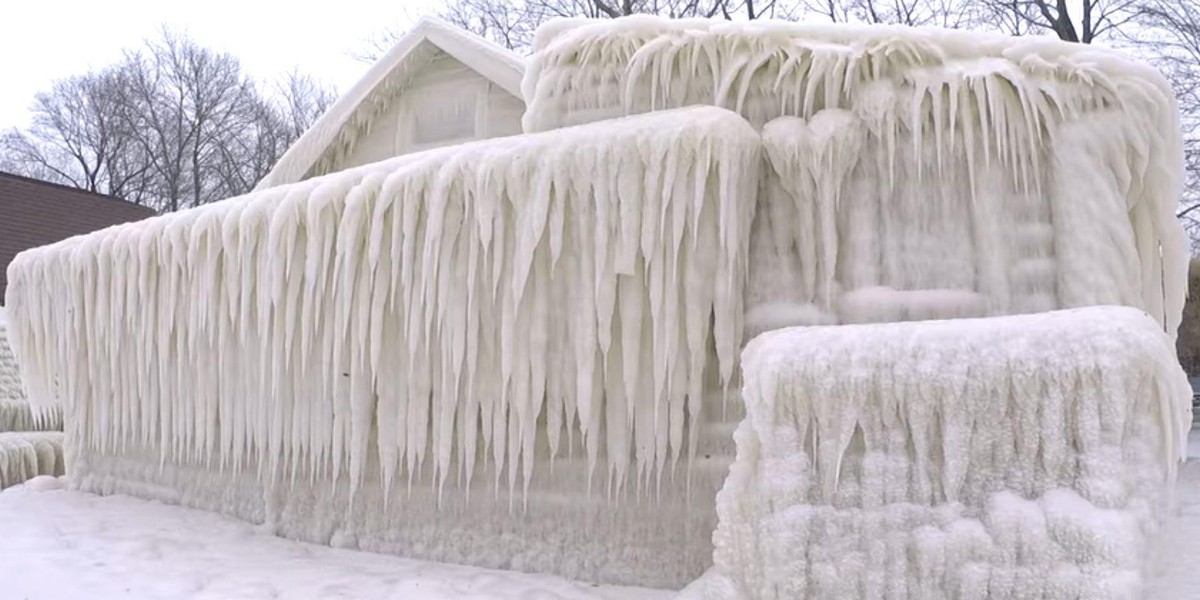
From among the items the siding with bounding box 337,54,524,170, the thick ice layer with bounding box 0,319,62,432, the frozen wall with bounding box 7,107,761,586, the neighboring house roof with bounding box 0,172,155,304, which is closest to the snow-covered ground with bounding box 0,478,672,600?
the frozen wall with bounding box 7,107,761,586

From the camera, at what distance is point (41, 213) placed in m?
17.7

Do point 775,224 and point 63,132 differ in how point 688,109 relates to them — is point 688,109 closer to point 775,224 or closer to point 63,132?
point 775,224

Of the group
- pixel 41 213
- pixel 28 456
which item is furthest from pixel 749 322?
pixel 41 213

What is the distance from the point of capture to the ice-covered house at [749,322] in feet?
9.35

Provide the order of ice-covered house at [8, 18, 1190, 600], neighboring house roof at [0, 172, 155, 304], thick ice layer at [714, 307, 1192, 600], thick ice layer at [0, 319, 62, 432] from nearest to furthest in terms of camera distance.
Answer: thick ice layer at [714, 307, 1192, 600], ice-covered house at [8, 18, 1190, 600], thick ice layer at [0, 319, 62, 432], neighboring house roof at [0, 172, 155, 304]

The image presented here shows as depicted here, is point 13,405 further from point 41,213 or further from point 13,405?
point 41,213

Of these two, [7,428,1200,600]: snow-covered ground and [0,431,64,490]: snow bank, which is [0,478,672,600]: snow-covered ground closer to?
[7,428,1200,600]: snow-covered ground

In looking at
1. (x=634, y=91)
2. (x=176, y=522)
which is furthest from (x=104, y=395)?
(x=634, y=91)

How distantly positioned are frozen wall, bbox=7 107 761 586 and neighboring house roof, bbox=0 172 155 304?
14.0 m

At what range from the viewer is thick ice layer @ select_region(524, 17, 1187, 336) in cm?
401

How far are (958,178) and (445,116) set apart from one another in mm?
6933

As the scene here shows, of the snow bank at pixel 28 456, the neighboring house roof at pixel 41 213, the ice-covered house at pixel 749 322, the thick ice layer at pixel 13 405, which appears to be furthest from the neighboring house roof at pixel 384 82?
the neighboring house roof at pixel 41 213

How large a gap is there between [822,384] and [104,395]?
5654mm

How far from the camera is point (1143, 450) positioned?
9.07ft
